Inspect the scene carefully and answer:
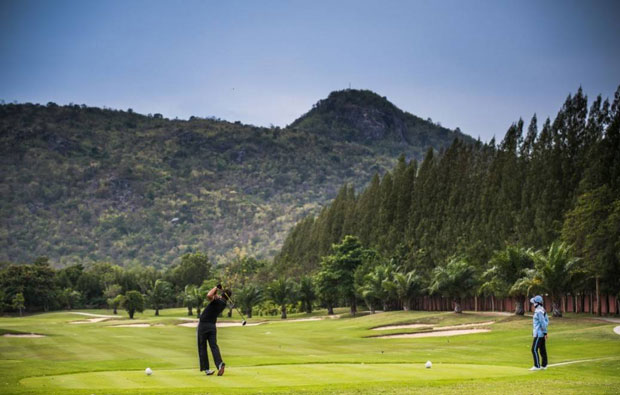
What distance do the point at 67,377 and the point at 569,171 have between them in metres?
48.2

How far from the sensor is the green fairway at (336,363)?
55.3 feet

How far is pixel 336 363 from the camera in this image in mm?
23844

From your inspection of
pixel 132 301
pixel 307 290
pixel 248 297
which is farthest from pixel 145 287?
pixel 307 290

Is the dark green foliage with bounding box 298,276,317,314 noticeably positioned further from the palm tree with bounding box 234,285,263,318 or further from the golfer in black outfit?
the golfer in black outfit

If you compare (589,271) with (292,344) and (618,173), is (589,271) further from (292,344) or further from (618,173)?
(292,344)

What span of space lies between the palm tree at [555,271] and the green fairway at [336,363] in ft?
8.67

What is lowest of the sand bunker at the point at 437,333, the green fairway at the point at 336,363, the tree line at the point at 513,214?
the sand bunker at the point at 437,333

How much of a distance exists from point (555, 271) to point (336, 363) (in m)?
26.3

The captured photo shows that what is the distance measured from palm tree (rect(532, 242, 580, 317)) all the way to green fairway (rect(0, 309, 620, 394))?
2.64m

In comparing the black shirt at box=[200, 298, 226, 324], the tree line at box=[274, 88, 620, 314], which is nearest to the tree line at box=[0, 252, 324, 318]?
the tree line at box=[274, 88, 620, 314]

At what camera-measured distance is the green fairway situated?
663 inches

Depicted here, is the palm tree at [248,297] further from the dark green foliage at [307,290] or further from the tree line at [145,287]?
the dark green foliage at [307,290]

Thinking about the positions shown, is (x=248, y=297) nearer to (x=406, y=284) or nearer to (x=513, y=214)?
(x=406, y=284)

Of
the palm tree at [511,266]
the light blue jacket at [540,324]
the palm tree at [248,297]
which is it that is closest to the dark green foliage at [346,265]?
the palm tree at [248,297]
